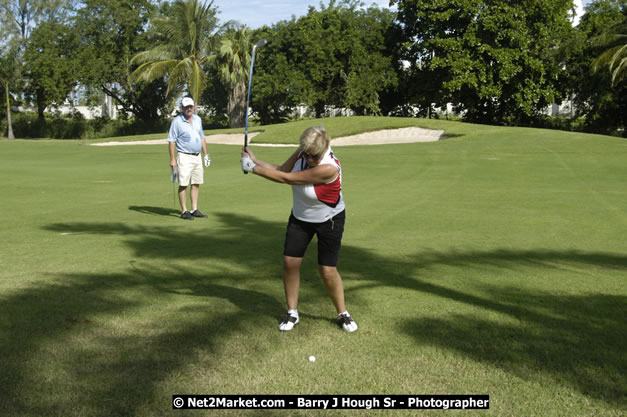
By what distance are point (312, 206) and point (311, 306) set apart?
1.23 meters

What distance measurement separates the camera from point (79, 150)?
31.6 m

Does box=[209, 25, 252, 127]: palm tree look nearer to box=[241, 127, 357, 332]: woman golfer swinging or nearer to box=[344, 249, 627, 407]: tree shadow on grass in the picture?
box=[344, 249, 627, 407]: tree shadow on grass

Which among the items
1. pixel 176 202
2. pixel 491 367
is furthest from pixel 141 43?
pixel 491 367

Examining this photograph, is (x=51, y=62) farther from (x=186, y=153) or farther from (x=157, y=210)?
(x=186, y=153)

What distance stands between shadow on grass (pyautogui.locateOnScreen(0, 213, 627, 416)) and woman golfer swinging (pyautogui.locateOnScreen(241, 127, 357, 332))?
0.50m

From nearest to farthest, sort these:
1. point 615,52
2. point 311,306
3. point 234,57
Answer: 1. point 311,306
2. point 615,52
3. point 234,57

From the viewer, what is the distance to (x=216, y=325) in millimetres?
5168

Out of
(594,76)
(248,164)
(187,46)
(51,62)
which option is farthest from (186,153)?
(51,62)

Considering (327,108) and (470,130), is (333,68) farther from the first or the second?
(470,130)

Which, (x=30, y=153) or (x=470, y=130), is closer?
(x=30, y=153)

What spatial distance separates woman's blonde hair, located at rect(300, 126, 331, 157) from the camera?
4918 mm

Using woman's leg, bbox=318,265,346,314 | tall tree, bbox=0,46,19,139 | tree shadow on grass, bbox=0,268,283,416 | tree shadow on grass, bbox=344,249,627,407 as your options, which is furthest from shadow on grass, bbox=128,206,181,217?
tall tree, bbox=0,46,19,139

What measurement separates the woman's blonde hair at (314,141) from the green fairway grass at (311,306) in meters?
1.51

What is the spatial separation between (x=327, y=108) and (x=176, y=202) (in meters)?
48.4
